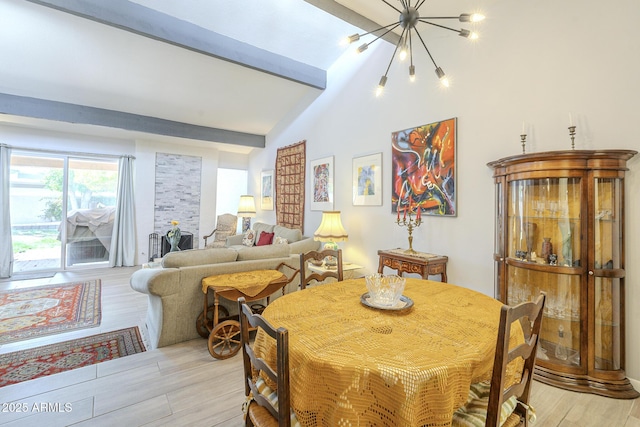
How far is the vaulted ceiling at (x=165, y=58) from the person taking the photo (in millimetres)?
3244

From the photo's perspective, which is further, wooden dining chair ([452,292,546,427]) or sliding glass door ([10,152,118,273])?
sliding glass door ([10,152,118,273])

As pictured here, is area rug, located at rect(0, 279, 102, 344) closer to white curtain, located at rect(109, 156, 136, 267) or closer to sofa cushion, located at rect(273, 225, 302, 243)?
white curtain, located at rect(109, 156, 136, 267)

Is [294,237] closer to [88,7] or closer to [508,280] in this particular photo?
[508,280]

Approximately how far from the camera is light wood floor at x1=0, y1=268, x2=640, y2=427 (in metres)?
1.74

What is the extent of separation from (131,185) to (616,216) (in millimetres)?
7207

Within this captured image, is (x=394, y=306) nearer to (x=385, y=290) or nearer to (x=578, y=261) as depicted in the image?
(x=385, y=290)

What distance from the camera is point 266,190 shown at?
21.2ft

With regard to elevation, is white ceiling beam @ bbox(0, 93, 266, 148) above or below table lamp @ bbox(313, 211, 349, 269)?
above

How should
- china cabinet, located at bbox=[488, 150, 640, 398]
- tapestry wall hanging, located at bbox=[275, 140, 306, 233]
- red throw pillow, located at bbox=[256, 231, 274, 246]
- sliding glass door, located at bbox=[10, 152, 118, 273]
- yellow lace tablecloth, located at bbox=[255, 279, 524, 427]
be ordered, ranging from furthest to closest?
tapestry wall hanging, located at bbox=[275, 140, 306, 233] → sliding glass door, located at bbox=[10, 152, 118, 273] → red throw pillow, located at bbox=[256, 231, 274, 246] → china cabinet, located at bbox=[488, 150, 640, 398] → yellow lace tablecloth, located at bbox=[255, 279, 524, 427]

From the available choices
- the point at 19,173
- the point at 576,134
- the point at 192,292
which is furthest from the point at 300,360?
the point at 19,173

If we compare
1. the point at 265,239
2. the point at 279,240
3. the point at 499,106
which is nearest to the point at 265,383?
the point at 499,106

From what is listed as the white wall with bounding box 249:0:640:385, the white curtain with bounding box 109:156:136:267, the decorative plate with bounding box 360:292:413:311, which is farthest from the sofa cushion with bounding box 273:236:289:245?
the white curtain with bounding box 109:156:136:267

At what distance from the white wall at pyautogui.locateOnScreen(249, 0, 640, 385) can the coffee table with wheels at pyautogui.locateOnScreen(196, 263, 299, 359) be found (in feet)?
5.46

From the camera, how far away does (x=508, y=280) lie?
2395mm
